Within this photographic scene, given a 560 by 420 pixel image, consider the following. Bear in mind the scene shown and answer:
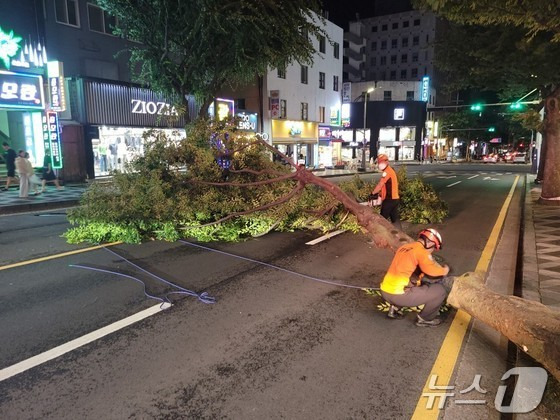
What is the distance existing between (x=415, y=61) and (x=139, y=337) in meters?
72.9

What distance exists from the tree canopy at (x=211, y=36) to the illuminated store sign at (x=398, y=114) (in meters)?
46.5

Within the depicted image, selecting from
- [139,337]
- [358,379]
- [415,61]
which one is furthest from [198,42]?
[415,61]

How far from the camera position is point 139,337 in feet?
13.4

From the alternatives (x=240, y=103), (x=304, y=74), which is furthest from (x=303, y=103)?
(x=240, y=103)

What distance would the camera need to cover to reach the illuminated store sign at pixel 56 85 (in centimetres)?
1800

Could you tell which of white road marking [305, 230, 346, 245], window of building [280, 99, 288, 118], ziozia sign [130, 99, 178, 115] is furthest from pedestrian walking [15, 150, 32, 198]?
window of building [280, 99, 288, 118]

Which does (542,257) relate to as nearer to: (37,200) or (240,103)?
(37,200)

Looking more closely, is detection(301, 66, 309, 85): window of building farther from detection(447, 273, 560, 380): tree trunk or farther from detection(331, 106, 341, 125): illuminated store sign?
detection(447, 273, 560, 380): tree trunk

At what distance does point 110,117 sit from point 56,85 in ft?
10.5

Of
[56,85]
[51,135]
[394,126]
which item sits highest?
[394,126]

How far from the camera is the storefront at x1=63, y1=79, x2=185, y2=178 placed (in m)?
→ 19.8

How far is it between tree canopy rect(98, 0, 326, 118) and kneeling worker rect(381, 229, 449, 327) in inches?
396

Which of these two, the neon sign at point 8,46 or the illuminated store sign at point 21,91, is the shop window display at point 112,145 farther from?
the neon sign at point 8,46

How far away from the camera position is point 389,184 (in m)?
8.70
